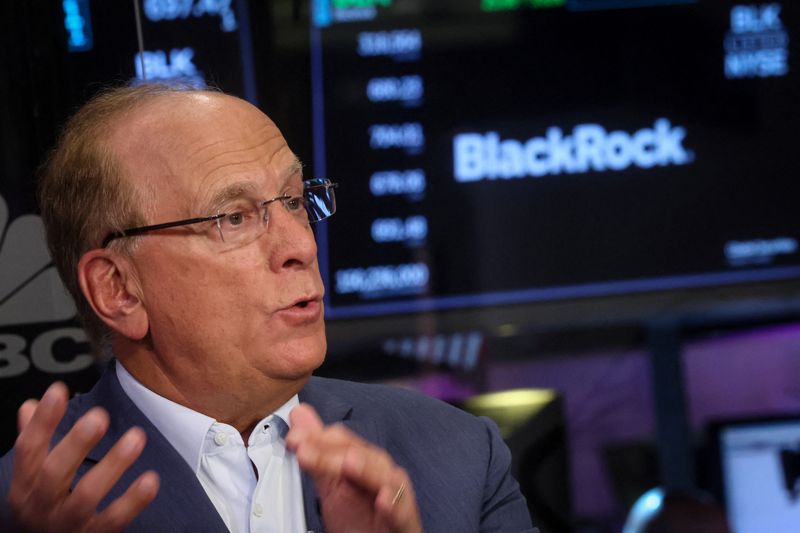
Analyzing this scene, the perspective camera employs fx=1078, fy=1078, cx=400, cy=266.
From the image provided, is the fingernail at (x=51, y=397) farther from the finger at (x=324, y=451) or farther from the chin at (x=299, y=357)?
the chin at (x=299, y=357)

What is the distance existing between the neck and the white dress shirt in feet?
0.05

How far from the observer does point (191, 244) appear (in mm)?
1447

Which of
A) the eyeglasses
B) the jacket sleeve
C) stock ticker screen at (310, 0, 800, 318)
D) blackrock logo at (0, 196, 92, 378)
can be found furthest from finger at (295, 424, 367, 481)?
stock ticker screen at (310, 0, 800, 318)

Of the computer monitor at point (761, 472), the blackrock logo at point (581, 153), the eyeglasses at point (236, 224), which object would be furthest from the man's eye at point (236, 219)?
the computer monitor at point (761, 472)

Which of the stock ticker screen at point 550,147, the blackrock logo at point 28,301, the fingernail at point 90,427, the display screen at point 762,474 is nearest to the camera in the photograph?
the fingernail at point 90,427

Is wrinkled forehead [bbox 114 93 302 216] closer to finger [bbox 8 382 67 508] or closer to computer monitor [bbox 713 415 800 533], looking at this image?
finger [bbox 8 382 67 508]

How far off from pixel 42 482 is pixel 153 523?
30 cm

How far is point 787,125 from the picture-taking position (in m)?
2.77

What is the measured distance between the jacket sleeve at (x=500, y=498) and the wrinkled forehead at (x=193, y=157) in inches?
20.4

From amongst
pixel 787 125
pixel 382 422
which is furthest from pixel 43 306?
pixel 787 125

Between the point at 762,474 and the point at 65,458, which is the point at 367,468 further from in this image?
the point at 762,474

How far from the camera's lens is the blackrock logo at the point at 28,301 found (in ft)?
5.43

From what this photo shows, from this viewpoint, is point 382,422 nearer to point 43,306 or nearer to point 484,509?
point 484,509

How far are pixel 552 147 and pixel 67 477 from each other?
1.88 meters
